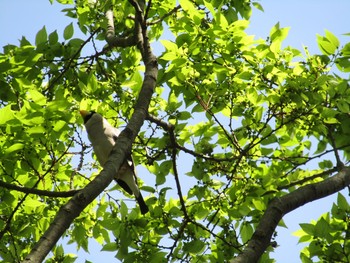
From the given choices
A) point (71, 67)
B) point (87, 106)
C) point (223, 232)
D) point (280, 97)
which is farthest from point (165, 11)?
point (223, 232)

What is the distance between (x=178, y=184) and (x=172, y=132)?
1.87 feet

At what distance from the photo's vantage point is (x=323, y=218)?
4379mm

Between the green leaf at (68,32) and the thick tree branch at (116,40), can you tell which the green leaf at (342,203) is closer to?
the thick tree branch at (116,40)

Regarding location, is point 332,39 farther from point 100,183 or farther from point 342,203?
point 100,183

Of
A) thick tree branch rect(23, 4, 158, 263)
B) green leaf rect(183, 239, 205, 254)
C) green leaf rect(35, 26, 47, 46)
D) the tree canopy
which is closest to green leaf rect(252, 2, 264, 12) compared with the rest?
the tree canopy

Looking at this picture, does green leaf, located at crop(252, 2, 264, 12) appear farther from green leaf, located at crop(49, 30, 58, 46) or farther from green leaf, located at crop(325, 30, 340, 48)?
green leaf, located at crop(49, 30, 58, 46)

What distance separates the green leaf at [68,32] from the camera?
16.5ft

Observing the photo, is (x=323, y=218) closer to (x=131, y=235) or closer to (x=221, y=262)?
(x=221, y=262)

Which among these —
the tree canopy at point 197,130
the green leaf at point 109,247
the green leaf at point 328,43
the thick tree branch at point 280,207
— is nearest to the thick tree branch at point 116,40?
the tree canopy at point 197,130

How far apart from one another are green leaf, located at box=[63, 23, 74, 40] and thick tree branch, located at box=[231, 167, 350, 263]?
8.73 feet

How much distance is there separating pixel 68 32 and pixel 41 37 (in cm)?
32

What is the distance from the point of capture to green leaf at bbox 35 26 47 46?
4852mm

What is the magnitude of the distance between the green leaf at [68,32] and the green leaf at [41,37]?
25 centimetres

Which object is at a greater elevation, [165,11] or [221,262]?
[165,11]
